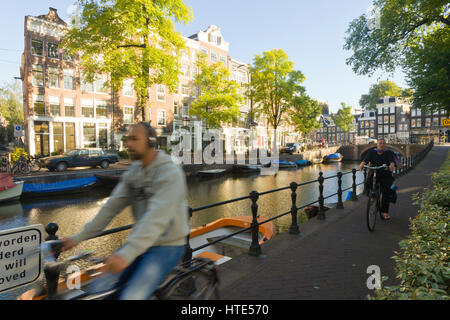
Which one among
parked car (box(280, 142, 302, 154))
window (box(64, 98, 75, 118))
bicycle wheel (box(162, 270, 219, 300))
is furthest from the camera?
parked car (box(280, 142, 302, 154))

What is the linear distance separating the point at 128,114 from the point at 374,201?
97.3ft

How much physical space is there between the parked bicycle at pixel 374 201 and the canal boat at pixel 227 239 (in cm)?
226

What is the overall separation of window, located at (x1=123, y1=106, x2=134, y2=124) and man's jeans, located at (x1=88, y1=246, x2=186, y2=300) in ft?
102

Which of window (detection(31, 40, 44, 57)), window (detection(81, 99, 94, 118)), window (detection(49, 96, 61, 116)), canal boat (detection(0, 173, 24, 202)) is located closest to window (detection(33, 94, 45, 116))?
window (detection(49, 96, 61, 116))

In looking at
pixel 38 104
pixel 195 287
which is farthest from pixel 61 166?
pixel 195 287

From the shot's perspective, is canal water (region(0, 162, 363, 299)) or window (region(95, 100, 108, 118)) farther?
window (region(95, 100, 108, 118))

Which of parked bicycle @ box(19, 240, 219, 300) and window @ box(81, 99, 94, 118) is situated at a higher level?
window @ box(81, 99, 94, 118)

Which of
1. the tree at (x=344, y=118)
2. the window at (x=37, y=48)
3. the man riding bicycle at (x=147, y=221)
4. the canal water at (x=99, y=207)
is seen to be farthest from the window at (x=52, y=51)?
the tree at (x=344, y=118)

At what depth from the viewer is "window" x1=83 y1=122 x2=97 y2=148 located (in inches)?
1101

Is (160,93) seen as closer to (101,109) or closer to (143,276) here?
(101,109)

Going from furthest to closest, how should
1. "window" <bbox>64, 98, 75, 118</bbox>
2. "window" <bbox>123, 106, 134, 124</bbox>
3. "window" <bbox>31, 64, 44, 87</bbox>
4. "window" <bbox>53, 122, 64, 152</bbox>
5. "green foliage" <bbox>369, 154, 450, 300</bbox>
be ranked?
"window" <bbox>123, 106, 134, 124</bbox>, "window" <bbox>64, 98, 75, 118</bbox>, "window" <bbox>53, 122, 64, 152</bbox>, "window" <bbox>31, 64, 44, 87</bbox>, "green foliage" <bbox>369, 154, 450, 300</bbox>

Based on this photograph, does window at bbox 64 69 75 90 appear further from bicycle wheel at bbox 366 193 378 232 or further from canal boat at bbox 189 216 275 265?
bicycle wheel at bbox 366 193 378 232

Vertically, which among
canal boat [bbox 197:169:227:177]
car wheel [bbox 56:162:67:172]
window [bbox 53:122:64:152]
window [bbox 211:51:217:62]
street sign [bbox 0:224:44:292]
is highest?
window [bbox 211:51:217:62]
